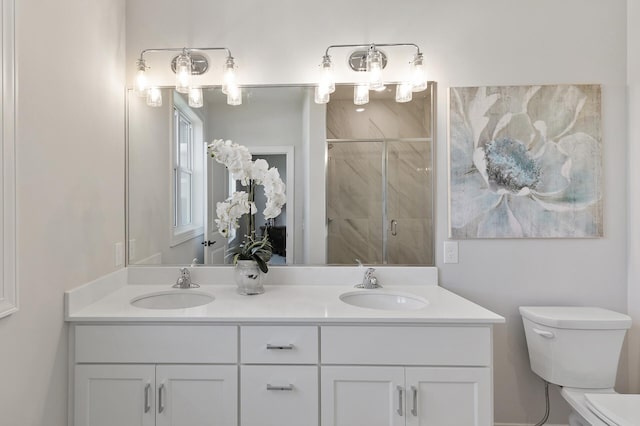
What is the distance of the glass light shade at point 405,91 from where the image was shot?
71.8 inches

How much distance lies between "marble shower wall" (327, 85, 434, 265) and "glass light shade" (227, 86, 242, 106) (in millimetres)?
505

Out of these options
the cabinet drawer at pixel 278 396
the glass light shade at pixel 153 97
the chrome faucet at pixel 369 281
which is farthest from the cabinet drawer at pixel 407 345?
the glass light shade at pixel 153 97

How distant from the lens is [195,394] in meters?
1.35

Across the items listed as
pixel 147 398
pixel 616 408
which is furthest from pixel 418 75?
pixel 147 398

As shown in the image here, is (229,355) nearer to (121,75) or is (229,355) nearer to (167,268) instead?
(167,268)

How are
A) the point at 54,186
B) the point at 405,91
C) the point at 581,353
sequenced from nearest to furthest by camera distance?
1. the point at 54,186
2. the point at 581,353
3. the point at 405,91

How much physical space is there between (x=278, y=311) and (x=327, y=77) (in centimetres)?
121

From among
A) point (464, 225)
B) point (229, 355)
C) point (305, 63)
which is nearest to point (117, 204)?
point (229, 355)

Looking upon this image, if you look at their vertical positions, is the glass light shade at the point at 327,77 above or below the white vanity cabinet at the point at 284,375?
above

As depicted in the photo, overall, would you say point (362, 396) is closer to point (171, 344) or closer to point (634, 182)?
point (171, 344)

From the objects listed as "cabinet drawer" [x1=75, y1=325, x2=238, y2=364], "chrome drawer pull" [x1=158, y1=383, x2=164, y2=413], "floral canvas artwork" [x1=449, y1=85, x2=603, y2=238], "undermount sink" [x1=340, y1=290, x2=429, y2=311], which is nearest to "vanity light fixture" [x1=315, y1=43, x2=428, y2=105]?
"floral canvas artwork" [x1=449, y1=85, x2=603, y2=238]

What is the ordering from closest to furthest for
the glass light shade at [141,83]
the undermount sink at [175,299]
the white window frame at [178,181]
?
the undermount sink at [175,299] < the glass light shade at [141,83] < the white window frame at [178,181]

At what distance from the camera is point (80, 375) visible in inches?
53.5

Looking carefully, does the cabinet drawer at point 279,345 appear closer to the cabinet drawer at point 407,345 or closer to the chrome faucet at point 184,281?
the cabinet drawer at point 407,345
